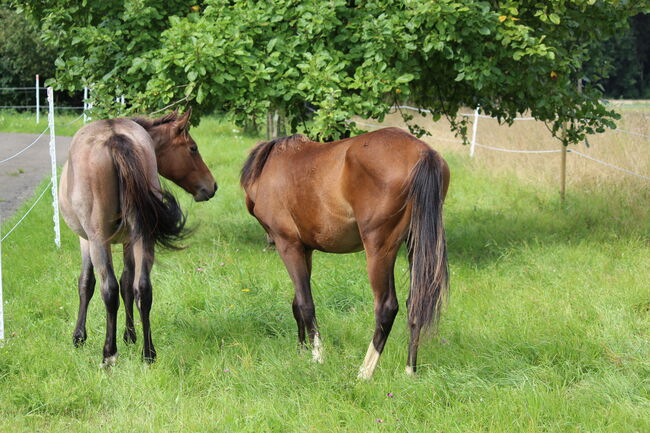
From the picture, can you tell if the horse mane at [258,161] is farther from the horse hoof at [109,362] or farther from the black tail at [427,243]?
the horse hoof at [109,362]

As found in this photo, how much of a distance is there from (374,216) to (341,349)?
3.54 ft

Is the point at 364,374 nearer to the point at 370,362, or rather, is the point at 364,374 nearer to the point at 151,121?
the point at 370,362

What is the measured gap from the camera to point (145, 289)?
4.88 metres

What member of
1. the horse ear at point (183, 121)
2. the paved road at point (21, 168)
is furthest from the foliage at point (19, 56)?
the horse ear at point (183, 121)

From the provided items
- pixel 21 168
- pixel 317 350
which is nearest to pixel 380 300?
pixel 317 350

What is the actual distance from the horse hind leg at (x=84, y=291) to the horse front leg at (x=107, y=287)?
0.51 m

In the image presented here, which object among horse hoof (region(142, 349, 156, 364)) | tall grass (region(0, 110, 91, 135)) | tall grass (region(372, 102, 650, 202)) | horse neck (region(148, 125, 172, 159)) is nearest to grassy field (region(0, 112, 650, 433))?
horse hoof (region(142, 349, 156, 364))

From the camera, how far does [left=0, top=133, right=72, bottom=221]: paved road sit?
38.2 feet

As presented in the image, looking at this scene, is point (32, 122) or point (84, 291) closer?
point (84, 291)

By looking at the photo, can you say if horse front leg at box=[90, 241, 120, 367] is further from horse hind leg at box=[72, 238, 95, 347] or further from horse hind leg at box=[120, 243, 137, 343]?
horse hind leg at box=[72, 238, 95, 347]

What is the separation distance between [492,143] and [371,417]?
1132 centimetres

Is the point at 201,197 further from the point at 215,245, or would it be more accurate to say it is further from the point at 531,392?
the point at 531,392

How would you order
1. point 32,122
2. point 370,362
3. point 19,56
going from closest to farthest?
point 370,362
point 32,122
point 19,56

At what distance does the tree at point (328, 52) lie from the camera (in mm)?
6895
